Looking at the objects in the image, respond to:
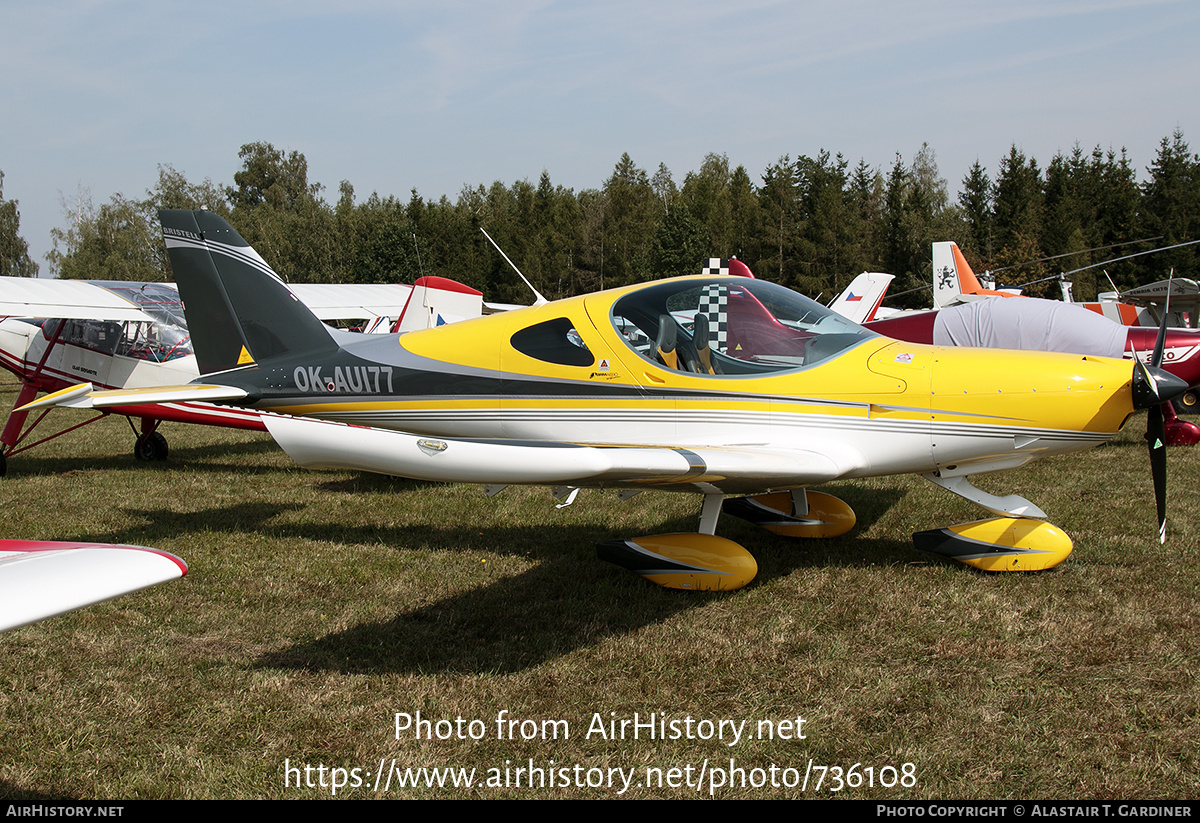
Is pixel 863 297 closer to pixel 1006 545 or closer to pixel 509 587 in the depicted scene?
pixel 1006 545

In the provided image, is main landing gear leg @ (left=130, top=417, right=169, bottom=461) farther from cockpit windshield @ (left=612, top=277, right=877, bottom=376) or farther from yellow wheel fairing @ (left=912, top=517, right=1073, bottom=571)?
yellow wheel fairing @ (left=912, top=517, right=1073, bottom=571)

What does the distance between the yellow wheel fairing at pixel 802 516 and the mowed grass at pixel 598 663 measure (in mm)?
159

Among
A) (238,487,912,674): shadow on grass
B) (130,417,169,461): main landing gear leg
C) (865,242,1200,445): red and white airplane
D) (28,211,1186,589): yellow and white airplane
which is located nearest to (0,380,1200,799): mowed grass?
(238,487,912,674): shadow on grass

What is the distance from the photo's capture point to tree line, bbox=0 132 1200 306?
50469mm

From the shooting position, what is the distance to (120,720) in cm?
338

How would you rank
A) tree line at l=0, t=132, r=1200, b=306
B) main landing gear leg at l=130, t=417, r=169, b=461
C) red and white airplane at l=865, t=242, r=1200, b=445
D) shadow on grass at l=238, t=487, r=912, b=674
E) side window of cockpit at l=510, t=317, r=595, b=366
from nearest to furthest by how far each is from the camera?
shadow on grass at l=238, t=487, r=912, b=674
side window of cockpit at l=510, t=317, r=595, b=366
red and white airplane at l=865, t=242, r=1200, b=445
main landing gear leg at l=130, t=417, r=169, b=461
tree line at l=0, t=132, r=1200, b=306

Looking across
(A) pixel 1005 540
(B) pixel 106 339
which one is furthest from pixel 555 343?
(B) pixel 106 339

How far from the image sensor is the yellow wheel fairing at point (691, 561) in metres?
4.77

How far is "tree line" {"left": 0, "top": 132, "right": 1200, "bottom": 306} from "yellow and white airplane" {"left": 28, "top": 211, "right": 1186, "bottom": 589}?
4704 centimetres

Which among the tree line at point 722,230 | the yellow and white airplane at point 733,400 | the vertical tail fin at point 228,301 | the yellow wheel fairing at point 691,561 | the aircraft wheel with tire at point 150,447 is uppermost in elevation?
the tree line at point 722,230

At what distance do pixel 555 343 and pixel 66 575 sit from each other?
12.1 feet

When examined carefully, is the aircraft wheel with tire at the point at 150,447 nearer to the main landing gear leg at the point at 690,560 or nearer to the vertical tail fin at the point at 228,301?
the vertical tail fin at the point at 228,301

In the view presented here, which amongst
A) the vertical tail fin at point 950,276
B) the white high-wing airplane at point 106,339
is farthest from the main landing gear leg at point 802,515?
the vertical tail fin at point 950,276

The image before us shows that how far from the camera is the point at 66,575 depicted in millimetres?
1771
